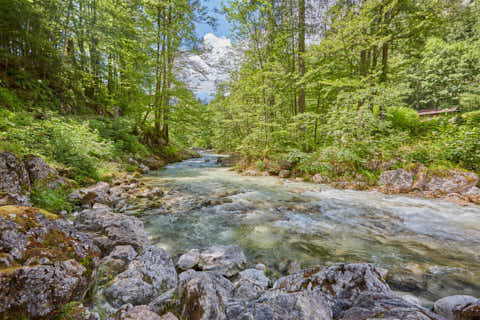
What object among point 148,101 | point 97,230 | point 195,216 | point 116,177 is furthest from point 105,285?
point 148,101

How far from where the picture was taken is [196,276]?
208cm

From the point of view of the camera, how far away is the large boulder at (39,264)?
4.12ft

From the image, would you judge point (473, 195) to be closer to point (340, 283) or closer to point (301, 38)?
point (340, 283)

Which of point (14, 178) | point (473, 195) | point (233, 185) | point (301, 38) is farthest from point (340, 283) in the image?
point (301, 38)

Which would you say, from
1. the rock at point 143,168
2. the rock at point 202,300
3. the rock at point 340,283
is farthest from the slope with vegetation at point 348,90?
the rock at point 202,300

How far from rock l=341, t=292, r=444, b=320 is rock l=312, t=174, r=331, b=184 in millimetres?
6554

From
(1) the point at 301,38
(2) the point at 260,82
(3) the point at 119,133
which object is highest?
(1) the point at 301,38

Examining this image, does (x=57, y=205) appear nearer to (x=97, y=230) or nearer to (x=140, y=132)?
(x=97, y=230)

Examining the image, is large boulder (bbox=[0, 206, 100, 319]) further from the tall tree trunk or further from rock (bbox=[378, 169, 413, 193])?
the tall tree trunk

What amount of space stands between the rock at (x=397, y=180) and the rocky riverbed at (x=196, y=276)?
2.60 meters

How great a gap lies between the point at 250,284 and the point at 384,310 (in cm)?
123

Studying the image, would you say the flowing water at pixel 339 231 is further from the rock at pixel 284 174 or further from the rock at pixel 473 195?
the rock at pixel 284 174

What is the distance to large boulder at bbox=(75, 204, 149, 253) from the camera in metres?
2.89

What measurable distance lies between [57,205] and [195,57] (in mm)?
14203
